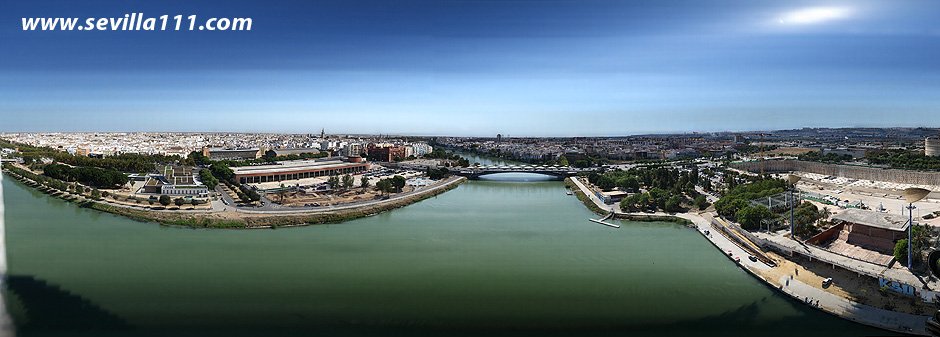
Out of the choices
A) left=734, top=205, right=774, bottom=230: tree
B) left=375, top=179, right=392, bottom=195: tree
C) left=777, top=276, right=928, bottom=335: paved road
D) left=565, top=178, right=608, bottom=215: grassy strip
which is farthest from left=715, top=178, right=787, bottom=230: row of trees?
left=375, top=179, right=392, bottom=195: tree

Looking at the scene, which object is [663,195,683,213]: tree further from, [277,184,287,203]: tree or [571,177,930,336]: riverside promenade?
[277,184,287,203]: tree

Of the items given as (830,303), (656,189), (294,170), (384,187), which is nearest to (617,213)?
(656,189)

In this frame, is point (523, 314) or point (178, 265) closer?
point (523, 314)

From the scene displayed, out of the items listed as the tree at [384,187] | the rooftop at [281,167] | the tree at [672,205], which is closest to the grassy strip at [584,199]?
the tree at [672,205]

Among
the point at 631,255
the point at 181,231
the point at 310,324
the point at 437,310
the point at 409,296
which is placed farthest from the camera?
the point at 181,231

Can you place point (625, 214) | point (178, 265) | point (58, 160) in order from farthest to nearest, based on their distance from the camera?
point (58, 160)
point (625, 214)
point (178, 265)

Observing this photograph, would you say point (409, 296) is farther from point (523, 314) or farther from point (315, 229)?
point (315, 229)

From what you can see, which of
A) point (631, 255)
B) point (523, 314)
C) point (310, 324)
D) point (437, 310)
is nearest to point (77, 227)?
point (310, 324)
